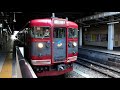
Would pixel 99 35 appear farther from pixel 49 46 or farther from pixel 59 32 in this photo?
pixel 49 46

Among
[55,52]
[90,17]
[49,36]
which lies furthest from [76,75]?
[90,17]

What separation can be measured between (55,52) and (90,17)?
10305 mm

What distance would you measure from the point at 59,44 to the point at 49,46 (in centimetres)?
48

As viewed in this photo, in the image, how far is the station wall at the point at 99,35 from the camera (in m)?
19.0

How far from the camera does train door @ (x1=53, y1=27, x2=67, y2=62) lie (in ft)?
26.8

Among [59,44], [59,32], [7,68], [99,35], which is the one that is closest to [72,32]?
[59,32]

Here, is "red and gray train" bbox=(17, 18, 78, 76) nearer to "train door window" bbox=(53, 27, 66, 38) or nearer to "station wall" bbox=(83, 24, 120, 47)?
"train door window" bbox=(53, 27, 66, 38)

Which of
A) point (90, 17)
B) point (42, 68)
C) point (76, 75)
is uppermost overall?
point (90, 17)

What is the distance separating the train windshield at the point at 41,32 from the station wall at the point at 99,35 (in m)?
12.0

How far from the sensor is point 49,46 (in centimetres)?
804

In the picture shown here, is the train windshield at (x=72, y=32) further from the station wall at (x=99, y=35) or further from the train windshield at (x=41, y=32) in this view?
the station wall at (x=99, y=35)
